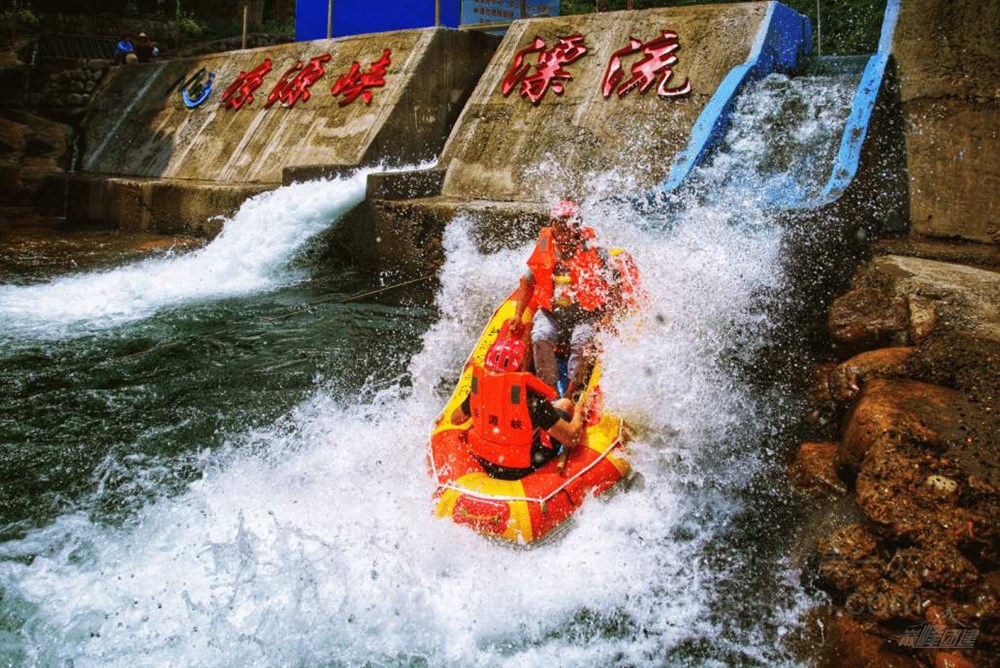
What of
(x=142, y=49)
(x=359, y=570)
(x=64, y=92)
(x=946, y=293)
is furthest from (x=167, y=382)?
(x=142, y=49)

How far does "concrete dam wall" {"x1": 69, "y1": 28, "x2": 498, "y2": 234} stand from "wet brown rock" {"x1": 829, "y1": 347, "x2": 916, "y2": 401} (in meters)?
7.91

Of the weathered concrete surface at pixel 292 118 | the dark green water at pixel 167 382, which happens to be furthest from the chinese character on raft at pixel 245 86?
the dark green water at pixel 167 382

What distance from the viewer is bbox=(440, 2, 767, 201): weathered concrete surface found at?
9.02m

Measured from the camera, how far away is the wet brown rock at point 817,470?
4.57 meters

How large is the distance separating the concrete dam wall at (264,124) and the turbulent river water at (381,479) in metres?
3.81

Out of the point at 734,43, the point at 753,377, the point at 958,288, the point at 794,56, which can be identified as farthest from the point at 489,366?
the point at 794,56

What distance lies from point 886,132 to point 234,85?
1235 centimetres

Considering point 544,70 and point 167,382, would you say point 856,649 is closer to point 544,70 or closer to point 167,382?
point 167,382

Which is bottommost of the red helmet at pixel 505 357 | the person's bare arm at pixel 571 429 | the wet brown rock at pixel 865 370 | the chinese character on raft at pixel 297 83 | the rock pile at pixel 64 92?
the person's bare arm at pixel 571 429

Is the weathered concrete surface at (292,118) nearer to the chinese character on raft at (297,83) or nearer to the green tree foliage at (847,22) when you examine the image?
the chinese character on raft at (297,83)

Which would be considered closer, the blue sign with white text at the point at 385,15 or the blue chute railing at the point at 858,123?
the blue chute railing at the point at 858,123

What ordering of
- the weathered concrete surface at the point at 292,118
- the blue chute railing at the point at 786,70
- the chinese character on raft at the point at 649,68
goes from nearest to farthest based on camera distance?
1. the blue chute railing at the point at 786,70
2. the chinese character on raft at the point at 649,68
3. the weathered concrete surface at the point at 292,118

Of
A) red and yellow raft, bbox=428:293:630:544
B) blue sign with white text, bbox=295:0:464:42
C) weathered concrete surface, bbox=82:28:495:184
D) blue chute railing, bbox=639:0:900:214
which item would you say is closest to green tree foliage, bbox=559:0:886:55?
blue sign with white text, bbox=295:0:464:42

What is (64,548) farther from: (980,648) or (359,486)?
(980,648)
